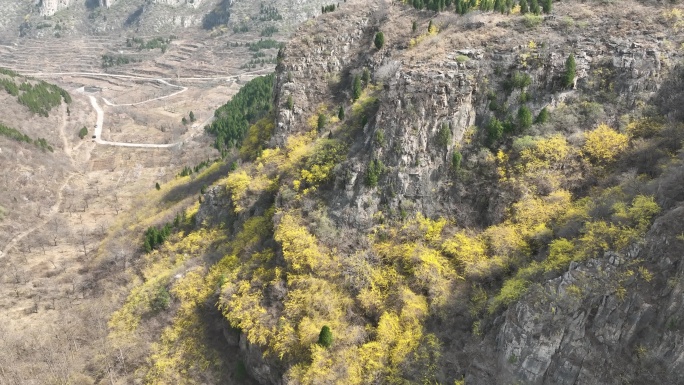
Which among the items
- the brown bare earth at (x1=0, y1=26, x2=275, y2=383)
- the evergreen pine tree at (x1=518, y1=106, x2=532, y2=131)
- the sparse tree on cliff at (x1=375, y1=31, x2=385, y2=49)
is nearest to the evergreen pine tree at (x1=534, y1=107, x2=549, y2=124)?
the evergreen pine tree at (x1=518, y1=106, x2=532, y2=131)

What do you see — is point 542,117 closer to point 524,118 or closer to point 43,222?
point 524,118

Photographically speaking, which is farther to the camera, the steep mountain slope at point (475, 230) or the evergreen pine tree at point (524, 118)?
the evergreen pine tree at point (524, 118)

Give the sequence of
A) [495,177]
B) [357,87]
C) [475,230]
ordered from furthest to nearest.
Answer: [357,87]
[495,177]
[475,230]

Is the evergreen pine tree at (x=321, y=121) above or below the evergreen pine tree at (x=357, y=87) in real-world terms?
below

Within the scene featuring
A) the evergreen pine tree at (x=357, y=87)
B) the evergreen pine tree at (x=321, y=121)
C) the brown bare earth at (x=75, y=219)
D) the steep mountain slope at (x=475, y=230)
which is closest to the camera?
the steep mountain slope at (x=475, y=230)

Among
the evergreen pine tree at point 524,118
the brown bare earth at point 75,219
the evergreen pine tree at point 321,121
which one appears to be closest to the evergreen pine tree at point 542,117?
the evergreen pine tree at point 524,118

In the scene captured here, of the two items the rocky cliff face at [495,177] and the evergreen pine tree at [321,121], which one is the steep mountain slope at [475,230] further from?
the evergreen pine tree at [321,121]

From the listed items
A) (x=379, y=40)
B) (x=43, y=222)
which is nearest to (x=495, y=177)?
(x=379, y=40)

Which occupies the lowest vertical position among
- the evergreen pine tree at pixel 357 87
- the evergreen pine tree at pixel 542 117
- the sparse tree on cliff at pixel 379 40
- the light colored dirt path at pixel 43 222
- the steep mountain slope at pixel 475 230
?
the light colored dirt path at pixel 43 222
